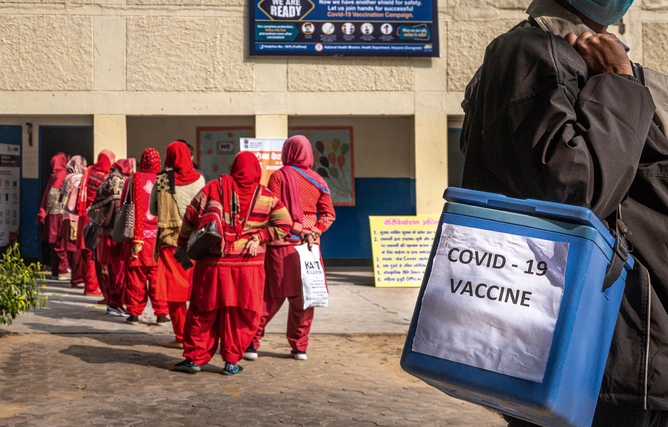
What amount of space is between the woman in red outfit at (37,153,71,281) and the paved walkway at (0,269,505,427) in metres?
4.55

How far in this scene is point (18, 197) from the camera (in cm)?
1622

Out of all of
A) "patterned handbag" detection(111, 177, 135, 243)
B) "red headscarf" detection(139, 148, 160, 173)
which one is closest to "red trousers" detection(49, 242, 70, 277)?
"patterned handbag" detection(111, 177, 135, 243)

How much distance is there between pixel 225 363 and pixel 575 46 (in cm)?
534

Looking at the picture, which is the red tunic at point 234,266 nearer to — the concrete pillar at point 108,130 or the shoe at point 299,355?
the shoe at point 299,355

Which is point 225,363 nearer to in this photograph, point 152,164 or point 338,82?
point 152,164

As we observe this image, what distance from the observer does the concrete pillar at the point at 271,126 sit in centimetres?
1478

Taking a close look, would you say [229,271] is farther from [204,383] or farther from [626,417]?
[626,417]

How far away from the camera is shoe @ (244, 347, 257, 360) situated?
7604 mm

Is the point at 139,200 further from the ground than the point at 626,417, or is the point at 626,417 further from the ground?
the point at 139,200

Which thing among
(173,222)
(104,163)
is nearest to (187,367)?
(173,222)

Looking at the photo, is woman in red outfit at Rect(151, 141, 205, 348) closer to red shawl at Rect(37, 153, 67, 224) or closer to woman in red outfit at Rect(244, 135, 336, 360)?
woman in red outfit at Rect(244, 135, 336, 360)

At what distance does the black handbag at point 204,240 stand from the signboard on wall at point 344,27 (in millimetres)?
8363

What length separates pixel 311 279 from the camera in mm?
7613

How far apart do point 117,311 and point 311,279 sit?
11.2 ft
